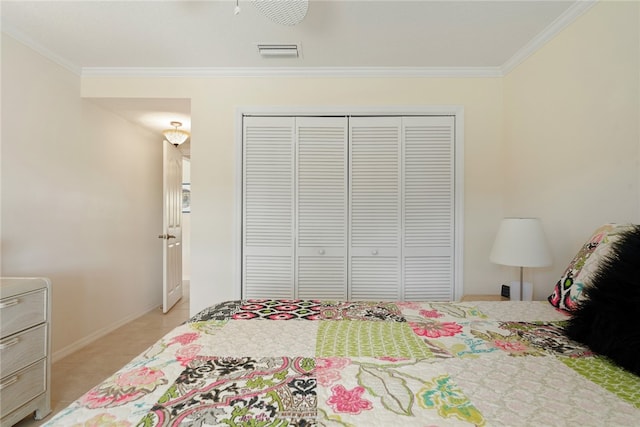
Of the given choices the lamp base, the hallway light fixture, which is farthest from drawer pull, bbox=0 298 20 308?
the lamp base

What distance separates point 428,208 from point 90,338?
335 cm

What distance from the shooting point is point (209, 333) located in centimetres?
120

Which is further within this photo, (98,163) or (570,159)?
(98,163)

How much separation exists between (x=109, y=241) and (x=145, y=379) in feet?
9.62

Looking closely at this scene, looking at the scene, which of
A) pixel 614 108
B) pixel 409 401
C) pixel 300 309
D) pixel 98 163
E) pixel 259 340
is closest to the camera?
pixel 409 401

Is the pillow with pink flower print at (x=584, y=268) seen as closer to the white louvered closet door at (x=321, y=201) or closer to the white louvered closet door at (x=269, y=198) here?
the white louvered closet door at (x=321, y=201)

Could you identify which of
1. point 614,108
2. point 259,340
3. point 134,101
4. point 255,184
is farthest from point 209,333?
point 134,101

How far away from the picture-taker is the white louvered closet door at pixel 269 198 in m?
2.83

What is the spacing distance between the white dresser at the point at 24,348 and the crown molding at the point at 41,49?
168 centimetres

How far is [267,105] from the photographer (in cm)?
280

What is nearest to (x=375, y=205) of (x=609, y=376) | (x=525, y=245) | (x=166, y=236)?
(x=525, y=245)

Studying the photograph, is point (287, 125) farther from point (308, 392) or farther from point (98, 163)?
point (308, 392)

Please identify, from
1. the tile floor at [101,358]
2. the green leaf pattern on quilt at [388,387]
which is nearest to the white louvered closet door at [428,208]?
the green leaf pattern on quilt at [388,387]

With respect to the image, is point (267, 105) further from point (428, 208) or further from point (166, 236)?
point (166, 236)
